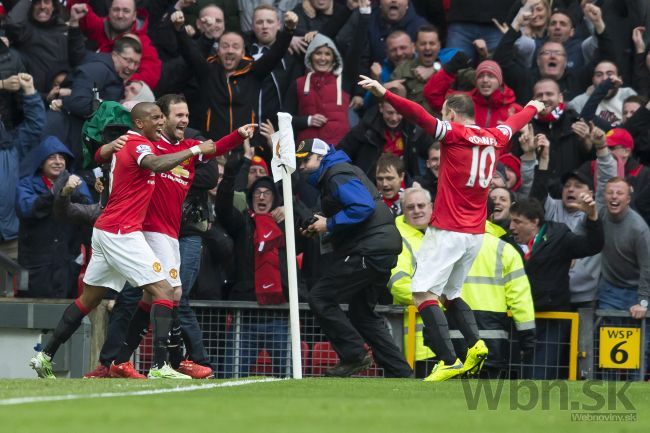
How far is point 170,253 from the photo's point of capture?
12172mm

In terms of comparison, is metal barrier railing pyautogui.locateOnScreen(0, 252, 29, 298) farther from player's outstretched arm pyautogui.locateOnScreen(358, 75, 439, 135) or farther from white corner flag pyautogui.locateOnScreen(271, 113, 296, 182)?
player's outstretched arm pyautogui.locateOnScreen(358, 75, 439, 135)

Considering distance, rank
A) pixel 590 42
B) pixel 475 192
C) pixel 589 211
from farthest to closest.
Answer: pixel 590 42 < pixel 589 211 < pixel 475 192

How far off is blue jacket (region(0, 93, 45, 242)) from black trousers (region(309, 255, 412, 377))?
4.14 meters

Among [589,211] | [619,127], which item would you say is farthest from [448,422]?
[619,127]

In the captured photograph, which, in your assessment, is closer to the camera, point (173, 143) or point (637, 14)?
point (173, 143)

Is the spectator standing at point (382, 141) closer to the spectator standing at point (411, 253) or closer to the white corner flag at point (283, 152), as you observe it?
the spectator standing at point (411, 253)

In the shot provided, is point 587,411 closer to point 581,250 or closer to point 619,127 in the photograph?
point 581,250

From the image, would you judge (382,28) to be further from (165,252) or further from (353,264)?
(165,252)

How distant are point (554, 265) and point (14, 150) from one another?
232 inches

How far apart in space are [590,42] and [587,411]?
9.96 meters

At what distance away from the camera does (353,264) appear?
1303cm

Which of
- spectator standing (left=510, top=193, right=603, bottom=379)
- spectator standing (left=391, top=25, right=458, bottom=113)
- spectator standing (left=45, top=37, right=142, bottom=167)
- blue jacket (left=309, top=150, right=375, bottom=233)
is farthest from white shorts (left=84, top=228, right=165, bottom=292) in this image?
spectator standing (left=391, top=25, right=458, bottom=113)

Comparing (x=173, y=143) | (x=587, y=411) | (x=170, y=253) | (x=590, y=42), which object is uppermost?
(x=590, y=42)

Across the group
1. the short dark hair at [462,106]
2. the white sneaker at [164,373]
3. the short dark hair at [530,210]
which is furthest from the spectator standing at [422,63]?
the white sneaker at [164,373]
